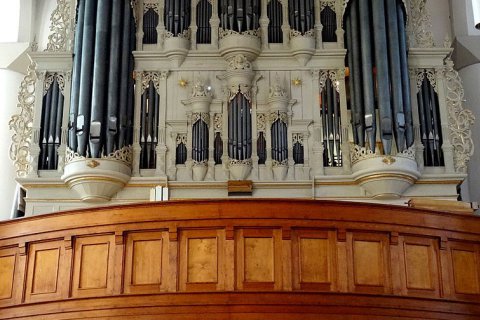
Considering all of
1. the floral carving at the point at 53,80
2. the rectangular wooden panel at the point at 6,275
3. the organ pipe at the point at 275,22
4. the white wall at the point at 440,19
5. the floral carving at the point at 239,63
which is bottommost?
the rectangular wooden panel at the point at 6,275

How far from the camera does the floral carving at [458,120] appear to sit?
14.7 meters

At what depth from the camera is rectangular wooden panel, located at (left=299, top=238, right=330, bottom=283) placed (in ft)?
33.8

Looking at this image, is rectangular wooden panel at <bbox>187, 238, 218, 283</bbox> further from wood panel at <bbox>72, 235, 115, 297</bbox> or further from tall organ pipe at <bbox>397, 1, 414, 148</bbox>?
tall organ pipe at <bbox>397, 1, 414, 148</bbox>

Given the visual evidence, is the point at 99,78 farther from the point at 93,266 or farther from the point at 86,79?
the point at 93,266

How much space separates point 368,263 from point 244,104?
17.1 feet

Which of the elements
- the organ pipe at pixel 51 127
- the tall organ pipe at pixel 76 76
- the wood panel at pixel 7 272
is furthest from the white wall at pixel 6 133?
the wood panel at pixel 7 272

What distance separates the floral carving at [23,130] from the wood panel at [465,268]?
7.46 meters

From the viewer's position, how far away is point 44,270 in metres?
10.8

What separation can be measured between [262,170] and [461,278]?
4.58 m

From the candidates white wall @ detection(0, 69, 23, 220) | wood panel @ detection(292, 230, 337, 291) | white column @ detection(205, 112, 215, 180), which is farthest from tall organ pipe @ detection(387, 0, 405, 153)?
white wall @ detection(0, 69, 23, 220)

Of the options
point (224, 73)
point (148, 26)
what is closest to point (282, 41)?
point (224, 73)

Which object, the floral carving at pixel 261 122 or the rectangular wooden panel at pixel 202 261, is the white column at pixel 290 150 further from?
the rectangular wooden panel at pixel 202 261

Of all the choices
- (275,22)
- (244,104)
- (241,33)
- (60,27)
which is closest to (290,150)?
(244,104)

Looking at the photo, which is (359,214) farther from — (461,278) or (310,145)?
(310,145)
